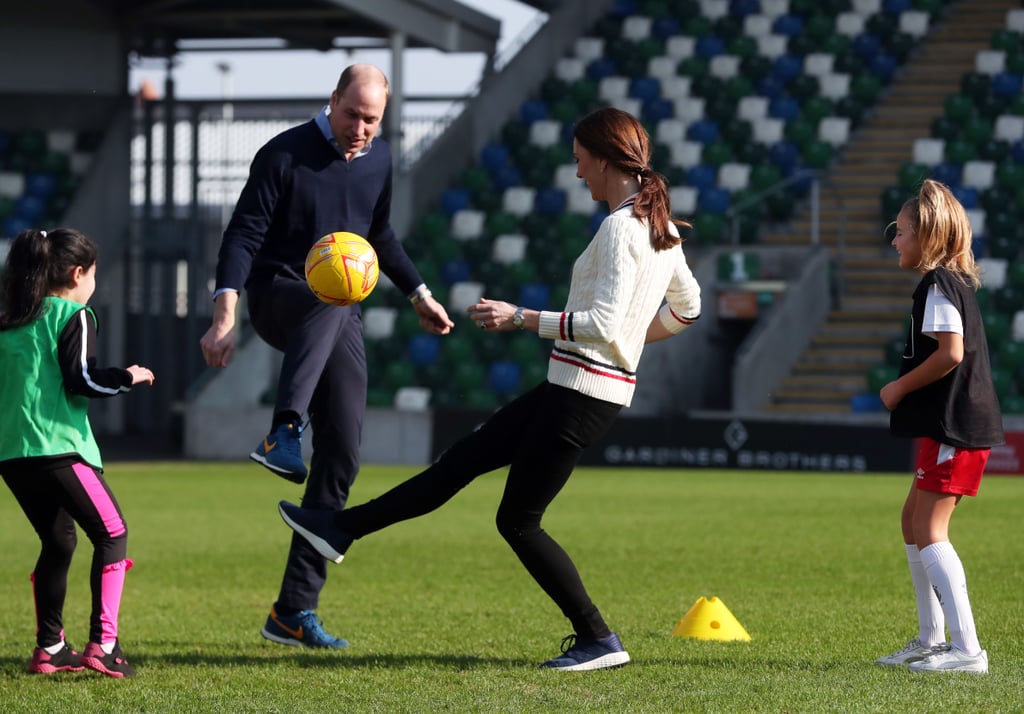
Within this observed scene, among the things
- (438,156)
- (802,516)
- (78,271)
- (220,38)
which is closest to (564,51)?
(438,156)

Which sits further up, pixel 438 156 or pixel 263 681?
pixel 438 156

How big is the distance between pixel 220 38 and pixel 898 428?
2502 centimetres

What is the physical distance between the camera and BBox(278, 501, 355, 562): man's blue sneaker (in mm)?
5812

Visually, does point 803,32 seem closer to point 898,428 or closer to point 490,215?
point 490,215

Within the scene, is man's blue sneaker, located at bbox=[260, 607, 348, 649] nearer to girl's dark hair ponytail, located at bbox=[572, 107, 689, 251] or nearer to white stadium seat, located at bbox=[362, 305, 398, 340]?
girl's dark hair ponytail, located at bbox=[572, 107, 689, 251]

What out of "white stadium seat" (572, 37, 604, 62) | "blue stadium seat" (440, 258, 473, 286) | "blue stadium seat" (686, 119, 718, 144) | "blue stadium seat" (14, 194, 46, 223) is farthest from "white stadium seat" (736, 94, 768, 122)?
"blue stadium seat" (14, 194, 46, 223)

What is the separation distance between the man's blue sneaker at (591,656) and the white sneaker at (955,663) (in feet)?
3.36

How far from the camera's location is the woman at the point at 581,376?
5453 millimetres

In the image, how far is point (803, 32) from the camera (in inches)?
1086

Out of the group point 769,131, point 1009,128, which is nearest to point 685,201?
point 769,131

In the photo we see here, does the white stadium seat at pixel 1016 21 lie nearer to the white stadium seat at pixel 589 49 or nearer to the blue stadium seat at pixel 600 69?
the blue stadium seat at pixel 600 69

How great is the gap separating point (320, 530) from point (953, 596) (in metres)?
2.24

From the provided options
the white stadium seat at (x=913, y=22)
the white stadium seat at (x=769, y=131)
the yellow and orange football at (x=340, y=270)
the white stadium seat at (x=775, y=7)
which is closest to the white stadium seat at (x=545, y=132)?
the white stadium seat at (x=769, y=131)

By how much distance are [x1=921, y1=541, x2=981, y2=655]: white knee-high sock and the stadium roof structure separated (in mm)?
19810
